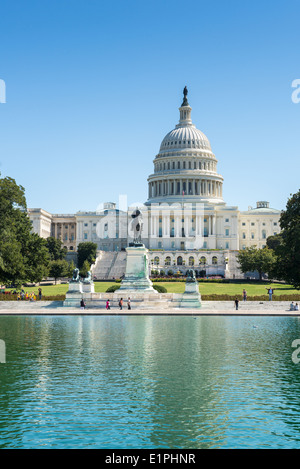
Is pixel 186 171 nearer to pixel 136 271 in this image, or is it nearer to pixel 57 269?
pixel 57 269

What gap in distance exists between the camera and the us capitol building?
153 metres

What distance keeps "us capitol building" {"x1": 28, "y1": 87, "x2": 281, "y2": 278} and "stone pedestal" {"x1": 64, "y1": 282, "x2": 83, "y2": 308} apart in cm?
9230

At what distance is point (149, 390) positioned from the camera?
59.6 ft

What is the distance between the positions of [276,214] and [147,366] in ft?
489

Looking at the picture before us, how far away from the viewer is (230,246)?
514 feet

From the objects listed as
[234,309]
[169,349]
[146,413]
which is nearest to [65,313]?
[234,309]

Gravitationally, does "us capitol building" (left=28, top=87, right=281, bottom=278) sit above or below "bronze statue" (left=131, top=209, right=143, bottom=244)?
above

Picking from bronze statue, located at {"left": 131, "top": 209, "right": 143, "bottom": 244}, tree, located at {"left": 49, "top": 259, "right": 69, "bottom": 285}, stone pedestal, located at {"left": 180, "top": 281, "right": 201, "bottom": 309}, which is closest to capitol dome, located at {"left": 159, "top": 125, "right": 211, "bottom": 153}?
tree, located at {"left": 49, "top": 259, "right": 69, "bottom": 285}

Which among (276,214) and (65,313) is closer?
(65,313)

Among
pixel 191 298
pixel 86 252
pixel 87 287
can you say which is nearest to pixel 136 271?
pixel 87 287

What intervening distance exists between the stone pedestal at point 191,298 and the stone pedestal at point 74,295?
29.2 feet

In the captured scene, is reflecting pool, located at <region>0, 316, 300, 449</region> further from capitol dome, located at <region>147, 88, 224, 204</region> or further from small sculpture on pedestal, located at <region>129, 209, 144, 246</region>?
capitol dome, located at <region>147, 88, 224, 204</region>

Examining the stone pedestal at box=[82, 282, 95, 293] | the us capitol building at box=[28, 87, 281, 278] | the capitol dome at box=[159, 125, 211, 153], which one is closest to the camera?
the stone pedestal at box=[82, 282, 95, 293]
